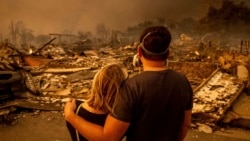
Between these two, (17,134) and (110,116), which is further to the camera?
(17,134)

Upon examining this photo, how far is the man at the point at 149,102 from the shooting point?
173 centimetres

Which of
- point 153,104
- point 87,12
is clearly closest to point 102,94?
point 153,104

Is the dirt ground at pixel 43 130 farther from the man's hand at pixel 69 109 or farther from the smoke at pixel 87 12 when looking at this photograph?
the smoke at pixel 87 12

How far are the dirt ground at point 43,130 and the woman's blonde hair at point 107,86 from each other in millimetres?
3171

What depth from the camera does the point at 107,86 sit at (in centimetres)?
188

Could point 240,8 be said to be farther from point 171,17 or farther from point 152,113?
point 152,113

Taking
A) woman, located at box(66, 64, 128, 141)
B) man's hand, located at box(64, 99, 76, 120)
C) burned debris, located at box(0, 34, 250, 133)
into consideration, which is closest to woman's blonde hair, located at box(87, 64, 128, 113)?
woman, located at box(66, 64, 128, 141)

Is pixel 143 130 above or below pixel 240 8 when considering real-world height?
below

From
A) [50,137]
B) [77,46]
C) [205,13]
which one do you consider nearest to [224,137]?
[50,137]

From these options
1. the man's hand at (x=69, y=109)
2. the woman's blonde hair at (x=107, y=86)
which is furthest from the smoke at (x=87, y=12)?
the woman's blonde hair at (x=107, y=86)

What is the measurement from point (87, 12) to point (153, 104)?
26.8 m

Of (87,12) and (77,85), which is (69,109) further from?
(87,12)

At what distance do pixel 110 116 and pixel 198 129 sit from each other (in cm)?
372

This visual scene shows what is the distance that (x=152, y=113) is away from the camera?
1.79 meters
